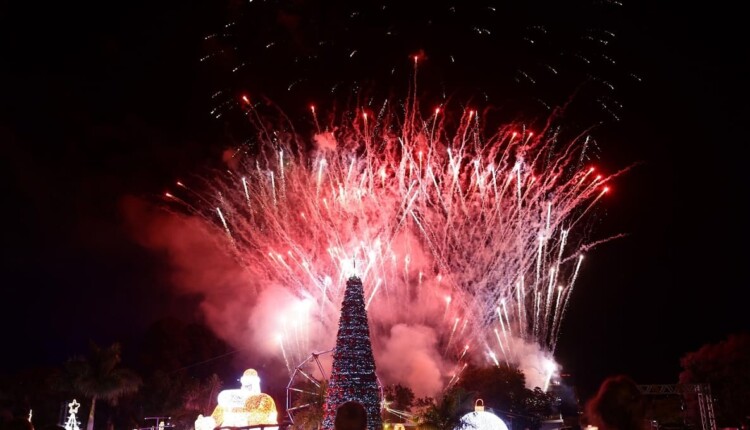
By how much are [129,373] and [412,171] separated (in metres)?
20.3

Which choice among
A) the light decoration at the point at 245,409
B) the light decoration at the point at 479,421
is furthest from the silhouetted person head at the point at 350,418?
the light decoration at the point at 479,421

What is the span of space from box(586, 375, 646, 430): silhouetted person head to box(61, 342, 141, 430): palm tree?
30.7 meters

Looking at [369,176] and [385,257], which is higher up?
[369,176]

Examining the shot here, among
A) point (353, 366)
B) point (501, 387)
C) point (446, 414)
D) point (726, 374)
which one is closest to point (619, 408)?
point (353, 366)

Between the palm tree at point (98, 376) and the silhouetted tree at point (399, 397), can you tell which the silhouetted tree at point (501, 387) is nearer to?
the silhouetted tree at point (399, 397)

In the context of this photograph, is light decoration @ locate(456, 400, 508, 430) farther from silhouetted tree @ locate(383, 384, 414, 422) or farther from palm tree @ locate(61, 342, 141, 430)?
palm tree @ locate(61, 342, 141, 430)

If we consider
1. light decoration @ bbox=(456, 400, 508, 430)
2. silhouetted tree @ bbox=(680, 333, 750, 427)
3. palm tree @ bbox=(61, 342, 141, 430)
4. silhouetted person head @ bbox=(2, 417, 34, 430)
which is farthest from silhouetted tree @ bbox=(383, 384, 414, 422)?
silhouetted person head @ bbox=(2, 417, 34, 430)

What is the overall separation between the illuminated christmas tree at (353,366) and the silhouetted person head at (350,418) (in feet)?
35.0

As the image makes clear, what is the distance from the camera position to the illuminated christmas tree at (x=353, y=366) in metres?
14.0

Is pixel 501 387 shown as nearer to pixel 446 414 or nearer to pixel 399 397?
pixel 399 397

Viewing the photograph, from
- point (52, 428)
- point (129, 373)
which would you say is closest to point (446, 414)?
point (52, 428)

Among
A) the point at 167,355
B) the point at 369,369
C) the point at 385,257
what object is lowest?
the point at 369,369

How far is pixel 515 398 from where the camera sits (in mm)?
32656

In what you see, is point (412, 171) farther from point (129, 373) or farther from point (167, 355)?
point (167, 355)
